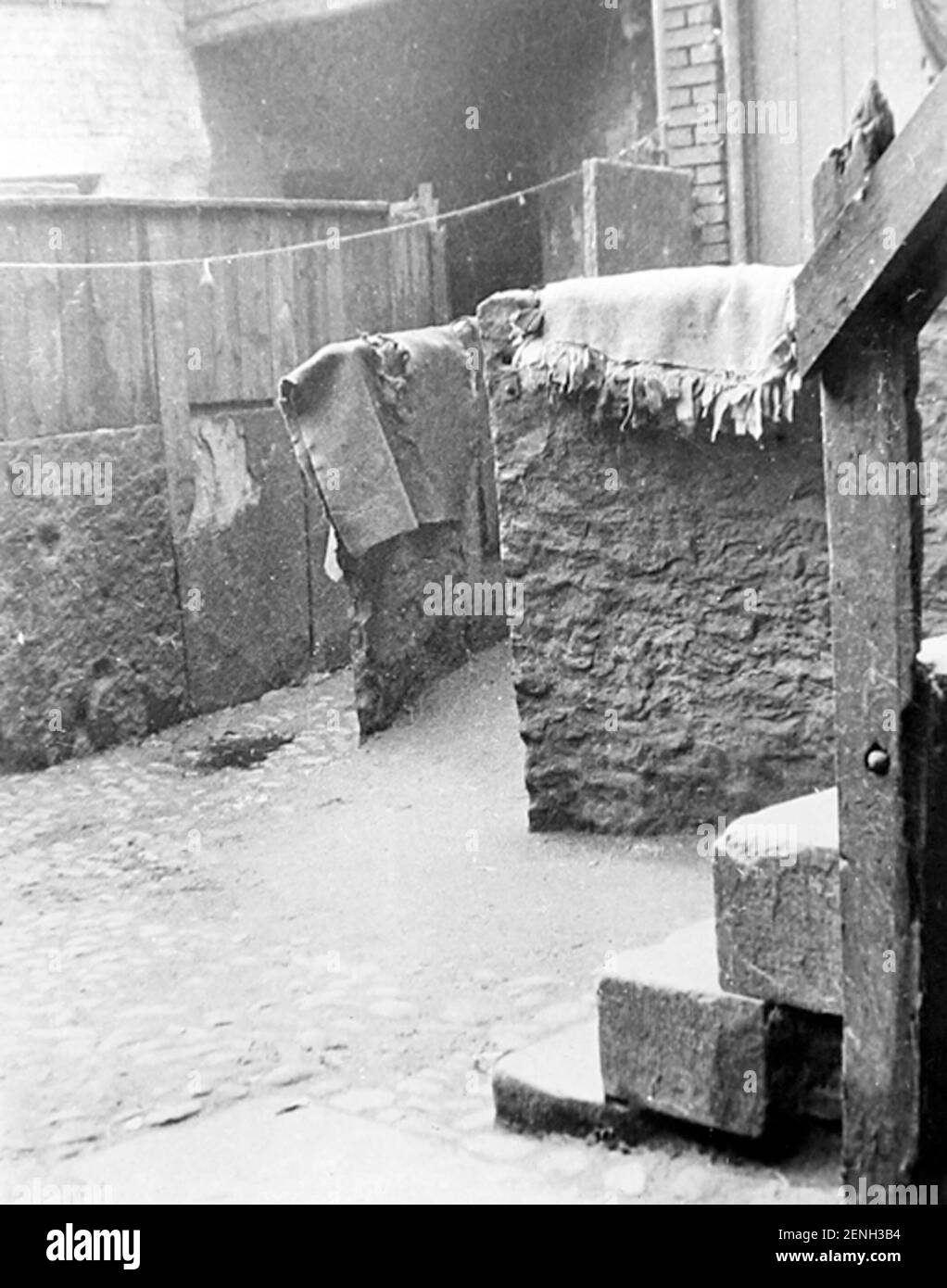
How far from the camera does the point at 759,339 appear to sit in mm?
5004

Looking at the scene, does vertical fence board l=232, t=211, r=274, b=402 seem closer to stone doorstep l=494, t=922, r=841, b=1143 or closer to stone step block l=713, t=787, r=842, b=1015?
stone doorstep l=494, t=922, r=841, b=1143

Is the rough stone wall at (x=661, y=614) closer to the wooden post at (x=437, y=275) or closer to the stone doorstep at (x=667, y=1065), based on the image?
the stone doorstep at (x=667, y=1065)

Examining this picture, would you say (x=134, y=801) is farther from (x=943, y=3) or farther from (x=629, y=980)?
(x=943, y=3)

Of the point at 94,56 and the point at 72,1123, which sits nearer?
the point at 72,1123

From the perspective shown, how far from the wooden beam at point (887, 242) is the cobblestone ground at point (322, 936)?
1.57 m

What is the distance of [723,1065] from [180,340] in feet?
17.0

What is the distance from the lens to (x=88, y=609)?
24.0 feet

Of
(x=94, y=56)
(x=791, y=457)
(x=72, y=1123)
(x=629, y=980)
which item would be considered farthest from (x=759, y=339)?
(x=94, y=56)

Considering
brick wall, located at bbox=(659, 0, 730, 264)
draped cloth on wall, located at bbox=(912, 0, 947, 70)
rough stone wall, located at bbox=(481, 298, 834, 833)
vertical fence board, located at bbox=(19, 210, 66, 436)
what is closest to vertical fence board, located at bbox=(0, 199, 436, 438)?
vertical fence board, located at bbox=(19, 210, 66, 436)

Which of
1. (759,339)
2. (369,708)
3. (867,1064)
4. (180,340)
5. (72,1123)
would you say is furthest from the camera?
(180,340)

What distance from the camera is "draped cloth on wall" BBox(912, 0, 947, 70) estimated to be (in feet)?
25.2

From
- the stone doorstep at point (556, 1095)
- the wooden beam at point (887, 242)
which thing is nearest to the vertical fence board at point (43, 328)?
the stone doorstep at point (556, 1095)

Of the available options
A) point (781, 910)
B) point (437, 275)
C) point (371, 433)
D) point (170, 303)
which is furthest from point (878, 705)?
point (437, 275)

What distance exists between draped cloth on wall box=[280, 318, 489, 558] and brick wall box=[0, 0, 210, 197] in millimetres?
5044
